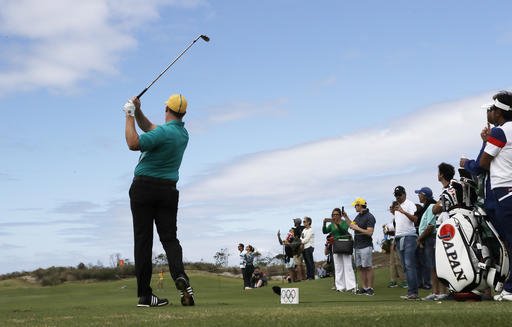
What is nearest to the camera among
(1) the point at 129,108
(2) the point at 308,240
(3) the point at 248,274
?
(1) the point at 129,108

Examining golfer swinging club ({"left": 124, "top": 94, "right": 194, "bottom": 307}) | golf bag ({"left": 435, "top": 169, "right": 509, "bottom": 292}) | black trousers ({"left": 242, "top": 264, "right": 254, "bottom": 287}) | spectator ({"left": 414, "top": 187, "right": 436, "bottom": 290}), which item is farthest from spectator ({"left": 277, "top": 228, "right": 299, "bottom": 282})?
golfer swinging club ({"left": 124, "top": 94, "right": 194, "bottom": 307})

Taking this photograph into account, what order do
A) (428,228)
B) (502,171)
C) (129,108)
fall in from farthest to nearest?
(428,228)
(502,171)
(129,108)

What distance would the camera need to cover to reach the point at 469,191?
33.7ft

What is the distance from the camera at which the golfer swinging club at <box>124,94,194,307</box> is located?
28.5ft

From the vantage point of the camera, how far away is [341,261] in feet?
59.6

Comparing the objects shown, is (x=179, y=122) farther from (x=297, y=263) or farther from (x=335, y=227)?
(x=297, y=263)

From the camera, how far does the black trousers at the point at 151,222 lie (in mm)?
8711

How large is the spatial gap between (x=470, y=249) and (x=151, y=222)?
14.5 ft

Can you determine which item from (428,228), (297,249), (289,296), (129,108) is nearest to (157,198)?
(129,108)

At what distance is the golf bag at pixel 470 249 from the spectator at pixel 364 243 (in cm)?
622

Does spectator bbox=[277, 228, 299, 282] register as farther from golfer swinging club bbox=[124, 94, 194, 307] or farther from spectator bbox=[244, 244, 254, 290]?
golfer swinging club bbox=[124, 94, 194, 307]

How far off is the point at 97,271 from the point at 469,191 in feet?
112

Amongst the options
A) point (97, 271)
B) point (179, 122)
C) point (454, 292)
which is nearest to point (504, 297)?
point (454, 292)

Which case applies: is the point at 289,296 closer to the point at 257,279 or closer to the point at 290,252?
the point at 290,252
